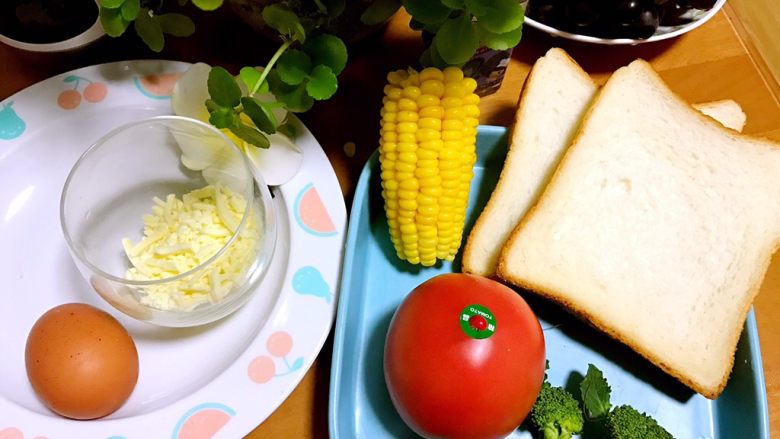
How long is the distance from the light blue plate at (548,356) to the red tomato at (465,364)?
70 millimetres

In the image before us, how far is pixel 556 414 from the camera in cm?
68

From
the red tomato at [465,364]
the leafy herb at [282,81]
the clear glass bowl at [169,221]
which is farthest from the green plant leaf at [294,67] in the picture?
the red tomato at [465,364]

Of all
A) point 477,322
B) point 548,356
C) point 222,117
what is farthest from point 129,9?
point 548,356

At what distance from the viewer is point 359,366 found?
74 centimetres

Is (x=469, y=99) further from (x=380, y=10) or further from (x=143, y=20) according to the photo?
(x=143, y=20)

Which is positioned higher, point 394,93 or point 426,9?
point 426,9

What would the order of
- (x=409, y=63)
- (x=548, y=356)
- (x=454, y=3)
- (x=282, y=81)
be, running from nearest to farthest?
1. (x=454, y=3)
2. (x=282, y=81)
3. (x=548, y=356)
4. (x=409, y=63)

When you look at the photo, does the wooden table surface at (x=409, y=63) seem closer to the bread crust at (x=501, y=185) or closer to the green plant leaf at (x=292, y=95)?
the bread crust at (x=501, y=185)

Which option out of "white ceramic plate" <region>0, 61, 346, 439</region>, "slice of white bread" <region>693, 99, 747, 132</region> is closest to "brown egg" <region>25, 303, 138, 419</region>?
"white ceramic plate" <region>0, 61, 346, 439</region>

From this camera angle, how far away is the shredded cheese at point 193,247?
0.68 m

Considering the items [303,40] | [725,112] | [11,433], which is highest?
[303,40]

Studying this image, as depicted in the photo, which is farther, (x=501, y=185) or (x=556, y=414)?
(x=501, y=185)

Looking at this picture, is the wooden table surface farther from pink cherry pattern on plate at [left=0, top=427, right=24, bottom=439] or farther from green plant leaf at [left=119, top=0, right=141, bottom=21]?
pink cherry pattern on plate at [left=0, top=427, right=24, bottom=439]

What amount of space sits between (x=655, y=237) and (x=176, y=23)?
58cm
